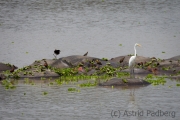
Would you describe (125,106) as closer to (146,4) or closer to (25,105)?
(25,105)

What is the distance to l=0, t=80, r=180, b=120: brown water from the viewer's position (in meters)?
20.0

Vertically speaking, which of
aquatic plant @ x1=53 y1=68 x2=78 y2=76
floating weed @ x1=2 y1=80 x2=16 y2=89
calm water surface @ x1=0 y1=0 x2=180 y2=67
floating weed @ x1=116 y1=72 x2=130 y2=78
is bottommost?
floating weed @ x1=2 y1=80 x2=16 y2=89

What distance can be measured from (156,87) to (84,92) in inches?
106

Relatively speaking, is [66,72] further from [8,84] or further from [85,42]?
[85,42]

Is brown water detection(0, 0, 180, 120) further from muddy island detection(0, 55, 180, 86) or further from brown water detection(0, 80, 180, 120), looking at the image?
muddy island detection(0, 55, 180, 86)

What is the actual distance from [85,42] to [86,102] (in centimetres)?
1724

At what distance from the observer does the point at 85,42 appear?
3891cm

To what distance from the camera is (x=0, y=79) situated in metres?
26.2

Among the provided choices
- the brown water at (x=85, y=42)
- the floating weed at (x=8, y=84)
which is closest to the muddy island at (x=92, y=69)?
the floating weed at (x=8, y=84)

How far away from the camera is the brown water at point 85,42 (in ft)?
68.8

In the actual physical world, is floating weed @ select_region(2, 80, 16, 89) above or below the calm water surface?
below

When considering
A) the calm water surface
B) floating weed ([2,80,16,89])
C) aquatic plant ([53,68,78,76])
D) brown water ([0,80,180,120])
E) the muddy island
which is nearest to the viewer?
brown water ([0,80,180,120])
